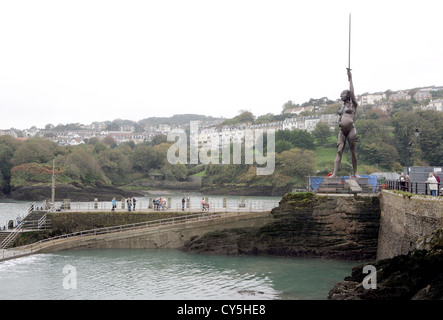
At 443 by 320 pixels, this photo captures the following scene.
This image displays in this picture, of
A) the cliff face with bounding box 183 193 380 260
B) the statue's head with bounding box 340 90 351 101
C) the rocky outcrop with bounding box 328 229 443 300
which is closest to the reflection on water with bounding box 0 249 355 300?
the cliff face with bounding box 183 193 380 260

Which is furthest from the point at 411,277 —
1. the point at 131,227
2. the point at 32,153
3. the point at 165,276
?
the point at 32,153

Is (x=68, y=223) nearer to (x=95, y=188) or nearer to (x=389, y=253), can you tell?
(x=389, y=253)

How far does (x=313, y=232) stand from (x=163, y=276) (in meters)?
9.03

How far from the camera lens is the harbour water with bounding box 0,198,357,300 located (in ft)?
69.5

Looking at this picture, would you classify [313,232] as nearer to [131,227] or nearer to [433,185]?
[433,185]

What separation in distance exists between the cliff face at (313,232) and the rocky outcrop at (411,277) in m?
8.53

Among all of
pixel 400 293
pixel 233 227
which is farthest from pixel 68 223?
pixel 400 293

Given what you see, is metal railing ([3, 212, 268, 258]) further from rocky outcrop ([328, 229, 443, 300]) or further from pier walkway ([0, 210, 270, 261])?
rocky outcrop ([328, 229, 443, 300])

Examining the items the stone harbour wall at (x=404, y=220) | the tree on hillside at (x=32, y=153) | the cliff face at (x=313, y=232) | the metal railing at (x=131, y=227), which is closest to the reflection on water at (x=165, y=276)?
the cliff face at (x=313, y=232)

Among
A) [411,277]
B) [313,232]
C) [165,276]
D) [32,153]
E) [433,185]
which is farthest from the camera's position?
[32,153]

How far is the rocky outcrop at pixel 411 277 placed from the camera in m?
14.6

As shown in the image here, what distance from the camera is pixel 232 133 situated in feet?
486

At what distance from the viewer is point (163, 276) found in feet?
80.5

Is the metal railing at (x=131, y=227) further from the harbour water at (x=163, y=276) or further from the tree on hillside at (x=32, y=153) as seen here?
the tree on hillside at (x=32, y=153)
